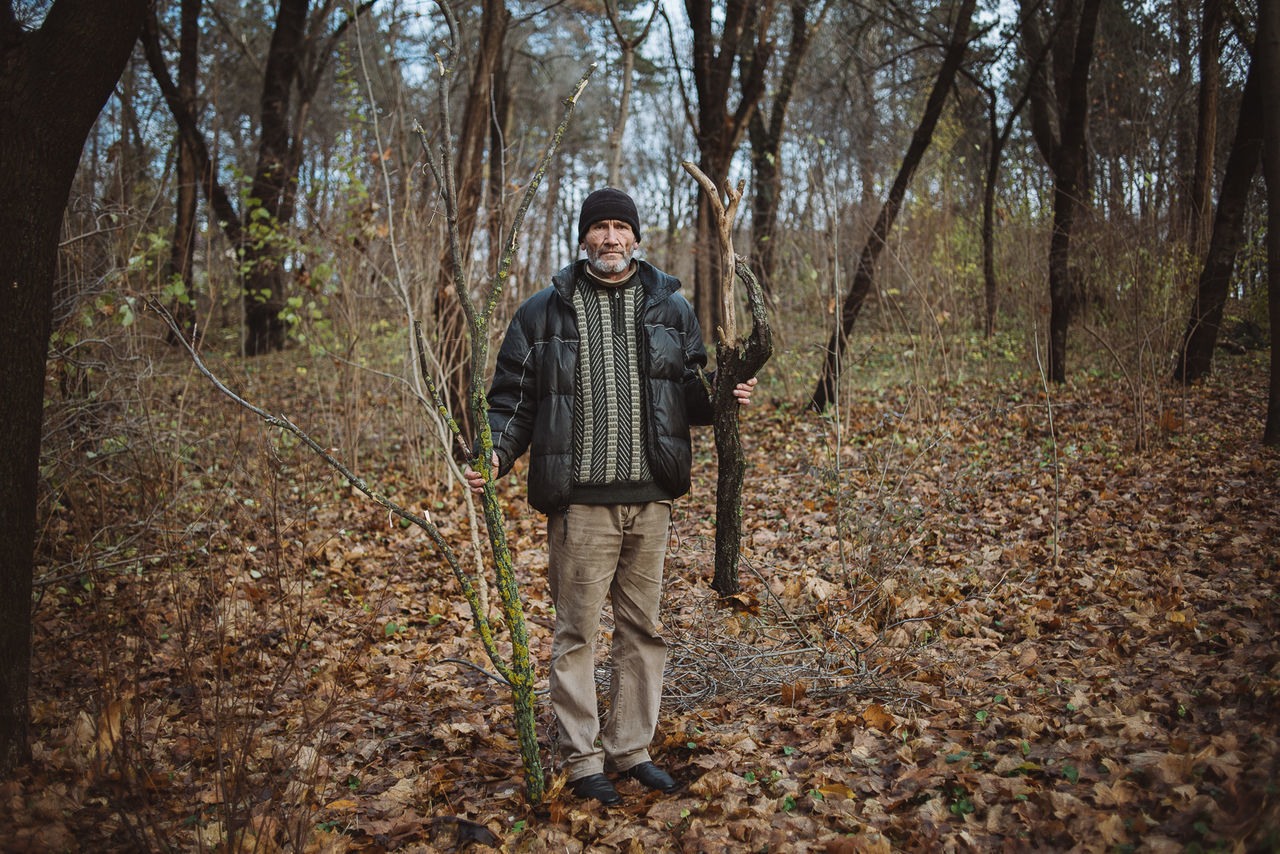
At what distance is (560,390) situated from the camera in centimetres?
288

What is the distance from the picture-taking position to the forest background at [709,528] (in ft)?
8.71

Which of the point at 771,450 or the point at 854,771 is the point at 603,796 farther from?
the point at 771,450

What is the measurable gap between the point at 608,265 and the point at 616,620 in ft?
4.25

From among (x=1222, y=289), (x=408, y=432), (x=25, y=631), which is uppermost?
(x=1222, y=289)

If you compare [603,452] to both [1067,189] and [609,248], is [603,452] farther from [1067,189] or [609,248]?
[1067,189]

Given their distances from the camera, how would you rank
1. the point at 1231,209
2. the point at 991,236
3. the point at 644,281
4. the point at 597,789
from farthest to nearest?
1. the point at 991,236
2. the point at 1231,209
3. the point at 644,281
4. the point at 597,789

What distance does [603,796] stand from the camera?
2809 mm

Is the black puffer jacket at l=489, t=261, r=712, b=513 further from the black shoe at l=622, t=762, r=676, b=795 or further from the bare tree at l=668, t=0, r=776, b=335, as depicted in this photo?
the bare tree at l=668, t=0, r=776, b=335

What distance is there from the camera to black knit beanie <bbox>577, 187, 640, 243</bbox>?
292 centimetres

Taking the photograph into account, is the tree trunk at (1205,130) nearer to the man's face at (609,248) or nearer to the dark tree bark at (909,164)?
the dark tree bark at (909,164)

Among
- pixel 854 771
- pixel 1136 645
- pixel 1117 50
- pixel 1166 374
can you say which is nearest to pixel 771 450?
pixel 1166 374

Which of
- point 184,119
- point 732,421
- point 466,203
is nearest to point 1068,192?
point 466,203

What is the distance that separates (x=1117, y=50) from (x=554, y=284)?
15.6m

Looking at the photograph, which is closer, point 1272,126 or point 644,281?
point 644,281
